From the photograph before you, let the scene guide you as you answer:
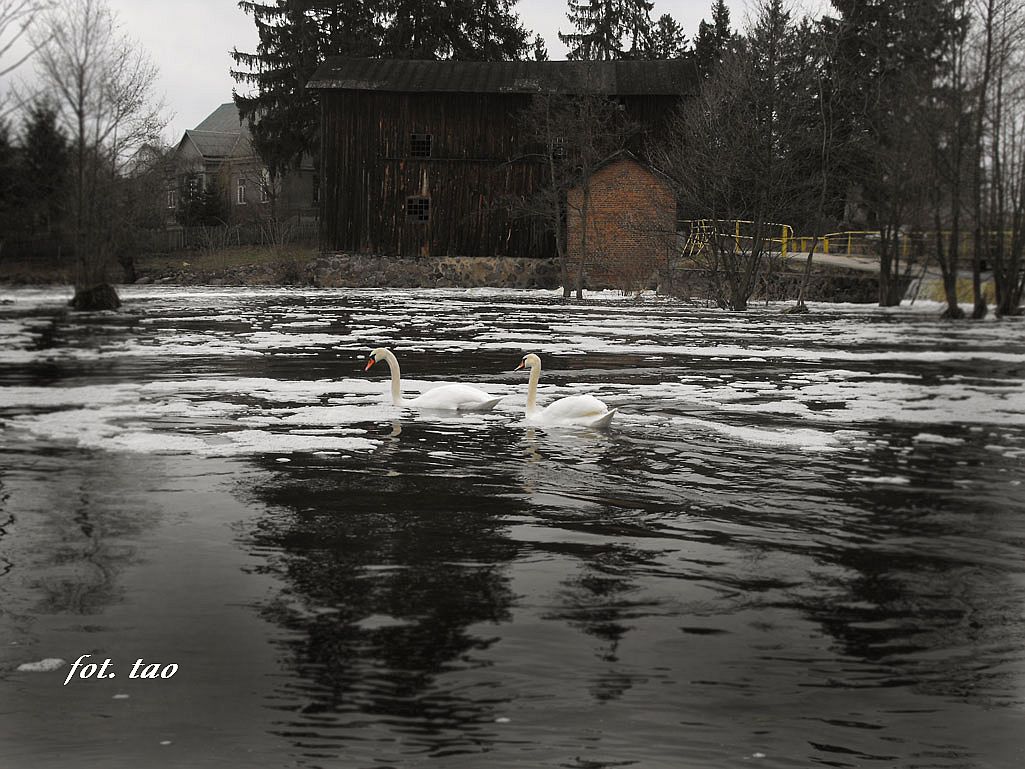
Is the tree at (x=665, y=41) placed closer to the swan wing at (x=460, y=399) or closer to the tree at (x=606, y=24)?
the tree at (x=606, y=24)

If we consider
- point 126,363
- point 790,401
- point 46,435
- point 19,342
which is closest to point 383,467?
point 46,435

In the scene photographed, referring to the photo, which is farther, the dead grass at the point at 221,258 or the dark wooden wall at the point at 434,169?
the dead grass at the point at 221,258

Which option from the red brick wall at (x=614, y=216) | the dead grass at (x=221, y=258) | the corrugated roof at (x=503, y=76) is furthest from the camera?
the dead grass at (x=221, y=258)

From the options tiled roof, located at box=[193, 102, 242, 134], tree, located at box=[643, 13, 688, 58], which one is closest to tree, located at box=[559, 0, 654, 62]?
tree, located at box=[643, 13, 688, 58]

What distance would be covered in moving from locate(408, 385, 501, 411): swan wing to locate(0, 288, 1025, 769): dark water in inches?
7.4

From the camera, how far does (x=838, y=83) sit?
3994cm

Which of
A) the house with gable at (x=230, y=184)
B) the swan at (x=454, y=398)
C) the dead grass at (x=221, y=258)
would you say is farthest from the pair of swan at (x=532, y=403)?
the house with gable at (x=230, y=184)

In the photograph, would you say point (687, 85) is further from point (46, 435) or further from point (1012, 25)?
point (46, 435)

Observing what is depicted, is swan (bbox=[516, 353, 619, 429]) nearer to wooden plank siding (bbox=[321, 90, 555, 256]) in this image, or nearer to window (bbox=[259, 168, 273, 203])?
wooden plank siding (bbox=[321, 90, 555, 256])

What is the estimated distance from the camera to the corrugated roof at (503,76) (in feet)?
177

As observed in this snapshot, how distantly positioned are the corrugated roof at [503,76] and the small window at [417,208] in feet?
16.5

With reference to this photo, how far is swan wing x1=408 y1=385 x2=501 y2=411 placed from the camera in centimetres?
1352

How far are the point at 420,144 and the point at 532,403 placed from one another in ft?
145

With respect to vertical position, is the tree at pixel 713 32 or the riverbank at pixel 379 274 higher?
the tree at pixel 713 32
